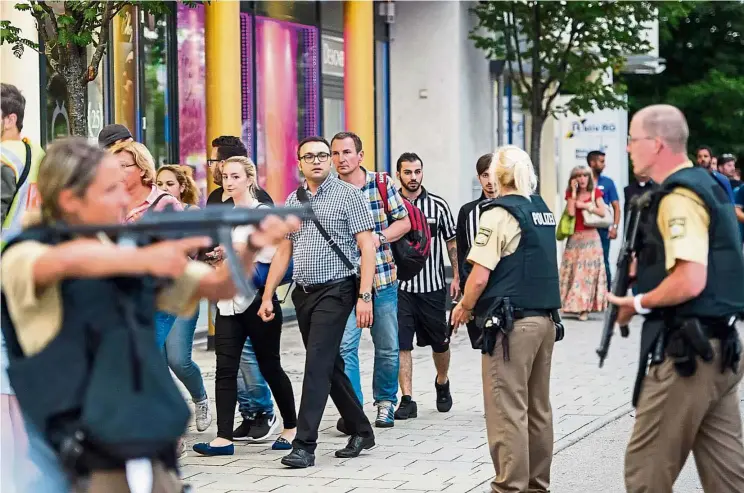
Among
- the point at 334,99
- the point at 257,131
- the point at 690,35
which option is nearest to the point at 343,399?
the point at 257,131

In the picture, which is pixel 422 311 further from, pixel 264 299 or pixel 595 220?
pixel 595 220

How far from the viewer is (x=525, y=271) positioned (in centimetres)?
648

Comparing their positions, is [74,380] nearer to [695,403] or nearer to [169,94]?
[695,403]

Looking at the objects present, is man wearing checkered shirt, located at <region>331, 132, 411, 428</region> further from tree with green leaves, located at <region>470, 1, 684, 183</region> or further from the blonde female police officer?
tree with green leaves, located at <region>470, 1, 684, 183</region>

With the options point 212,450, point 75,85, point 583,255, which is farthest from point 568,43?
point 212,450

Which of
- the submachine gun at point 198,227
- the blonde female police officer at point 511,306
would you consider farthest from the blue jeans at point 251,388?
the submachine gun at point 198,227

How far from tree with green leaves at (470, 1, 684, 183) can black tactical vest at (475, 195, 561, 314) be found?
11.0 meters

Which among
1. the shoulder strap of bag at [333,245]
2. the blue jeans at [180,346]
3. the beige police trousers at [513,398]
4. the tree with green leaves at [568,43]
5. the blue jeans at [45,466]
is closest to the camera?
the blue jeans at [45,466]

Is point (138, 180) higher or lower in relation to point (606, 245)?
higher

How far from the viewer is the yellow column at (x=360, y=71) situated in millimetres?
16641

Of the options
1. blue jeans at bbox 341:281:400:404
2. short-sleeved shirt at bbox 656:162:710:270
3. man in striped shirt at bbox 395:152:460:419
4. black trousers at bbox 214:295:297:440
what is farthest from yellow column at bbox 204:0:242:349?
short-sleeved shirt at bbox 656:162:710:270

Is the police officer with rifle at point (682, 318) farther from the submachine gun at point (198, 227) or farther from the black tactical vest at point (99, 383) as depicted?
Answer: the black tactical vest at point (99, 383)

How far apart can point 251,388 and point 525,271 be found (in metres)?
2.61

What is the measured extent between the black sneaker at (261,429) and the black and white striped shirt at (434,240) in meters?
1.52
